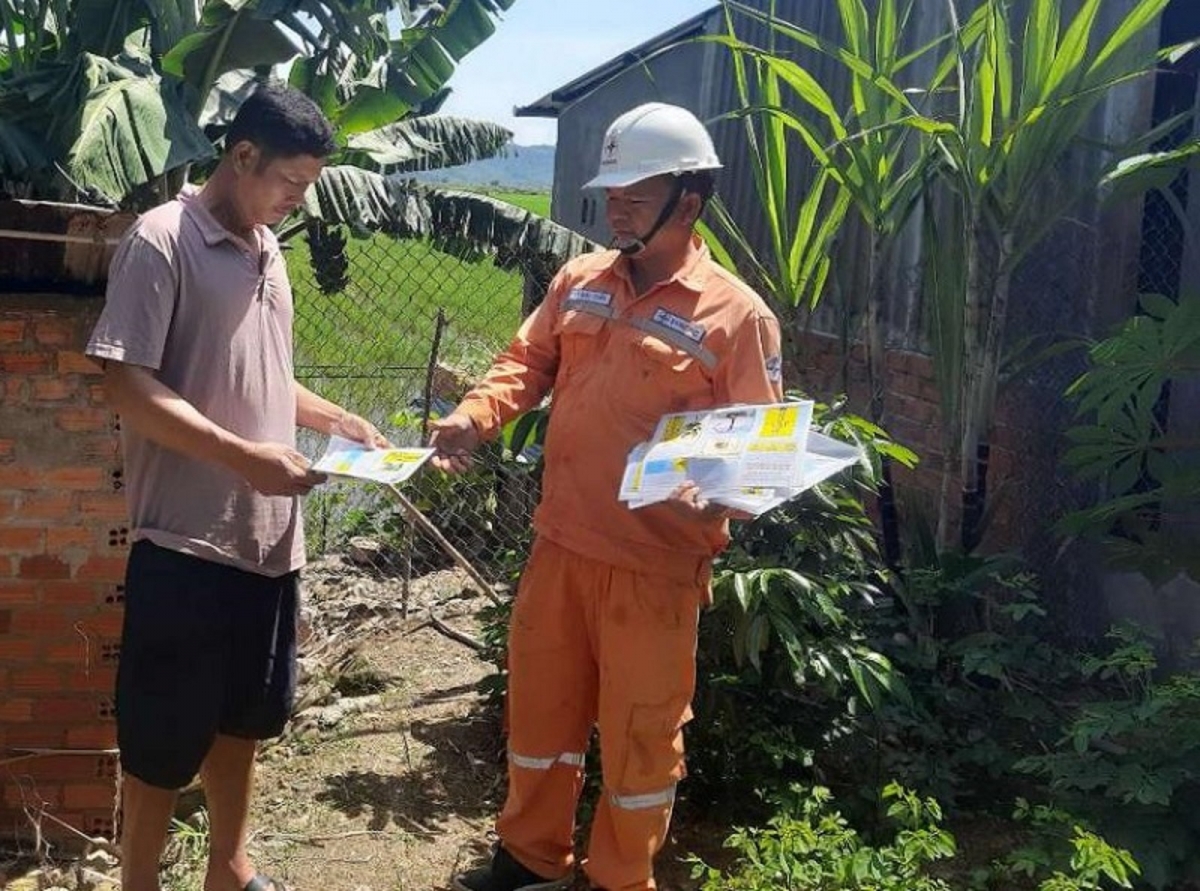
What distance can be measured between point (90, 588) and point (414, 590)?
2646 millimetres

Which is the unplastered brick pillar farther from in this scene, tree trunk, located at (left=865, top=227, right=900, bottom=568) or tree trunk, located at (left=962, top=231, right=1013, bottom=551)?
tree trunk, located at (left=962, top=231, right=1013, bottom=551)

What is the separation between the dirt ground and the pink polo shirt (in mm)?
1161

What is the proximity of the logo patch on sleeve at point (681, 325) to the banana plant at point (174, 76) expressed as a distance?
1830mm

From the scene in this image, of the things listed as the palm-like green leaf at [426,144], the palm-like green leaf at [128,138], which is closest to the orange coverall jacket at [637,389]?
the palm-like green leaf at [128,138]

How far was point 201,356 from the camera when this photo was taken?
9.49 ft

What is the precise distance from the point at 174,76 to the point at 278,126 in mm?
2643

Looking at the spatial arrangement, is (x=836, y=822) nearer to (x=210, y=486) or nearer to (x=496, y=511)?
(x=210, y=486)

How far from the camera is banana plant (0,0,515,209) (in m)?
4.28

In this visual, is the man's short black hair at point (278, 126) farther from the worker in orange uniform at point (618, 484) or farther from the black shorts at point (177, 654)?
the black shorts at point (177, 654)

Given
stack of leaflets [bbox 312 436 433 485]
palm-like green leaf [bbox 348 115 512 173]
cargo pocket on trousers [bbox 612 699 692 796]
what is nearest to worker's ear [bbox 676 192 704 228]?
stack of leaflets [bbox 312 436 433 485]

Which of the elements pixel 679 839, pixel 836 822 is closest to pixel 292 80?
pixel 679 839

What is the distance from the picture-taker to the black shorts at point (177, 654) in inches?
115

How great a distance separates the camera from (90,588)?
Result: 3.74m

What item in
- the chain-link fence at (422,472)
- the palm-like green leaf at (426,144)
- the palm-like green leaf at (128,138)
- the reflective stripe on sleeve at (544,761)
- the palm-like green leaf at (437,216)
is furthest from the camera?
the palm-like green leaf at (426,144)
